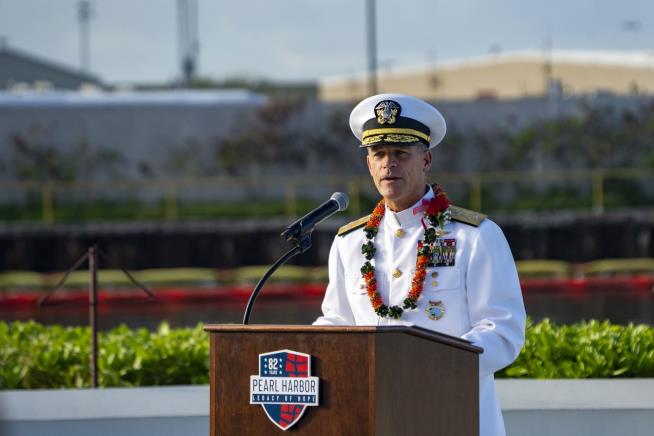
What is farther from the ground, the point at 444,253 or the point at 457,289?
the point at 444,253

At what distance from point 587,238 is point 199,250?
8519 mm

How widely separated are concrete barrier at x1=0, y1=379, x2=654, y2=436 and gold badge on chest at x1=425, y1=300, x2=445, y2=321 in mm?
1918

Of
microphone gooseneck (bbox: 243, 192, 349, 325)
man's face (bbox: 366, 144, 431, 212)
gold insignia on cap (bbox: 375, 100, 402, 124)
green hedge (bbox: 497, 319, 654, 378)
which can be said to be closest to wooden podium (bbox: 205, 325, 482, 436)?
microphone gooseneck (bbox: 243, 192, 349, 325)

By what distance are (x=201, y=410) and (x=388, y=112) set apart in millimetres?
2360

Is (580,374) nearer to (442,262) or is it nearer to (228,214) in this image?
(442,262)

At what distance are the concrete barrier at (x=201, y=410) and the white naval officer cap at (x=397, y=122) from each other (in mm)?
2130

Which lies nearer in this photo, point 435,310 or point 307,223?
point 307,223

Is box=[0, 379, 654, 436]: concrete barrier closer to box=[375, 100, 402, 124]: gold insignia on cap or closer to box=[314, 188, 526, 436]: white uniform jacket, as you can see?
box=[314, 188, 526, 436]: white uniform jacket

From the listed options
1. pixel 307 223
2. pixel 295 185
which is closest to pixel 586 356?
pixel 307 223

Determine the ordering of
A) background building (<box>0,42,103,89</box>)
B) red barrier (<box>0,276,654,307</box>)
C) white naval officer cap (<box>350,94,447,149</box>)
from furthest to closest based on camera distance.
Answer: background building (<box>0,42,103,89</box>) → red barrier (<box>0,276,654,307</box>) → white naval officer cap (<box>350,94,447,149</box>)

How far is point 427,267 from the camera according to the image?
412 centimetres

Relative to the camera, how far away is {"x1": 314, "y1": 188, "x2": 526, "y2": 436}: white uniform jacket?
3.85 meters

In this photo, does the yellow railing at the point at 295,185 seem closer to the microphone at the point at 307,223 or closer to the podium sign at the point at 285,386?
the microphone at the point at 307,223

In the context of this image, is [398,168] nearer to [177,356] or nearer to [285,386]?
[285,386]
